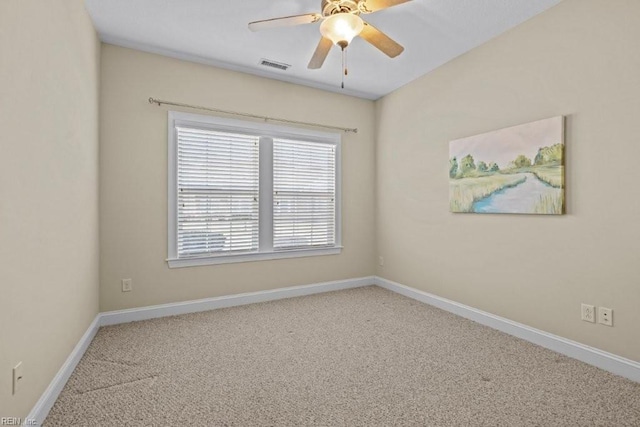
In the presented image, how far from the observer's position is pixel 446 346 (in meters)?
2.65

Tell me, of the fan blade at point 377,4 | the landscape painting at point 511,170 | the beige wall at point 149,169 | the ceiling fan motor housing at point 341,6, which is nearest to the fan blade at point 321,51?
the ceiling fan motor housing at point 341,6

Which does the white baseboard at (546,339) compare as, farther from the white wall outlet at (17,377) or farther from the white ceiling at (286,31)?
the white wall outlet at (17,377)

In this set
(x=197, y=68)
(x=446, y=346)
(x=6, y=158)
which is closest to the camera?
(x=6, y=158)

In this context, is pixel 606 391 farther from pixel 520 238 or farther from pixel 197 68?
pixel 197 68

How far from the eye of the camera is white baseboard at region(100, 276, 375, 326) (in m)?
3.13

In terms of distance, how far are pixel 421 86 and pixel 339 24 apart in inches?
87.2

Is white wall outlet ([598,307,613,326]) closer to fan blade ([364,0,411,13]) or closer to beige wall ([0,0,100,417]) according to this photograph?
fan blade ([364,0,411,13])

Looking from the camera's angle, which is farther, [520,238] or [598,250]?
[520,238]

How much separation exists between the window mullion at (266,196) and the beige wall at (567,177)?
182 centimetres

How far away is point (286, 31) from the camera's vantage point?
114 inches

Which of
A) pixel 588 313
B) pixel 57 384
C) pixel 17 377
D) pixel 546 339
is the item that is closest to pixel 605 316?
pixel 588 313

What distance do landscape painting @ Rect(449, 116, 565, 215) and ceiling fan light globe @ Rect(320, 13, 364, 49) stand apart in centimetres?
172

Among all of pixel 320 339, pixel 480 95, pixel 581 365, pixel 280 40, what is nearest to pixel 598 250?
pixel 581 365

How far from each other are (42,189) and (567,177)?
3.53 metres
